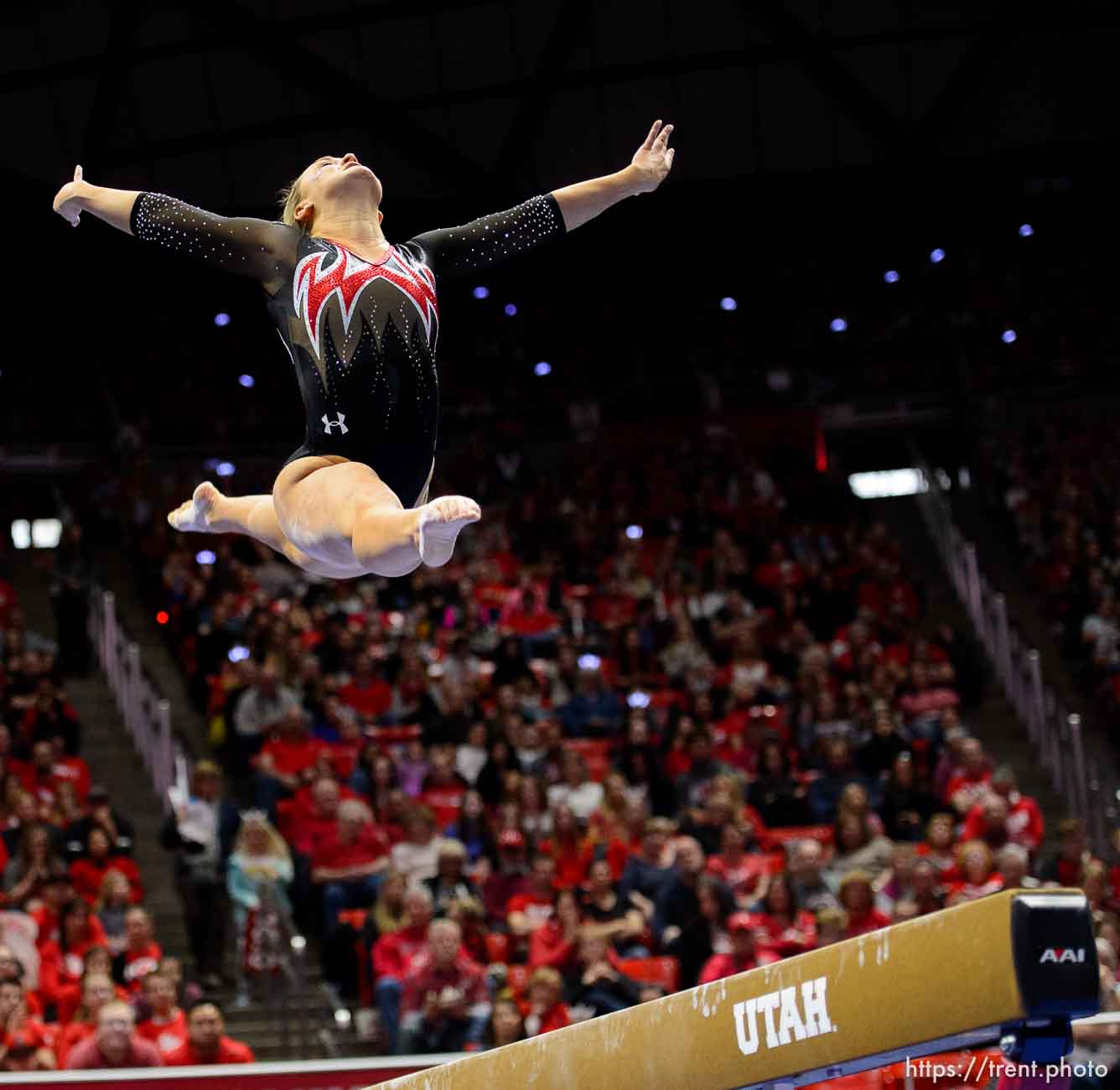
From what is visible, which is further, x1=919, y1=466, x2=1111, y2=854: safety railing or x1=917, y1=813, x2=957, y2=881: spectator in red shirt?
x1=919, y1=466, x2=1111, y2=854: safety railing

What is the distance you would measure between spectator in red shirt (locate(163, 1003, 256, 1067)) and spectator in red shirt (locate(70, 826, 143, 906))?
205 cm

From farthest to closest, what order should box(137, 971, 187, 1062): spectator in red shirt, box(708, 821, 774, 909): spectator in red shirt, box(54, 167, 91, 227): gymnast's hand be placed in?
box(708, 821, 774, 909): spectator in red shirt
box(137, 971, 187, 1062): spectator in red shirt
box(54, 167, 91, 227): gymnast's hand

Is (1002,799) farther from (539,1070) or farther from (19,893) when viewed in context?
(539,1070)

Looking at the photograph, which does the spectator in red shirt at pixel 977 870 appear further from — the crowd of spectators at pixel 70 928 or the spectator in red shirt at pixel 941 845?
the crowd of spectators at pixel 70 928

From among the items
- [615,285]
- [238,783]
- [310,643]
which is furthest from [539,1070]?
[615,285]

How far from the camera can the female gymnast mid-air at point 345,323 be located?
4.78 metres

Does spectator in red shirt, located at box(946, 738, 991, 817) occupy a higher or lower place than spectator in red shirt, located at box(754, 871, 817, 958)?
higher

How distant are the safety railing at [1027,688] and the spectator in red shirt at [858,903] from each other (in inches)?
116

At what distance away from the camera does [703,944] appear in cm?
903

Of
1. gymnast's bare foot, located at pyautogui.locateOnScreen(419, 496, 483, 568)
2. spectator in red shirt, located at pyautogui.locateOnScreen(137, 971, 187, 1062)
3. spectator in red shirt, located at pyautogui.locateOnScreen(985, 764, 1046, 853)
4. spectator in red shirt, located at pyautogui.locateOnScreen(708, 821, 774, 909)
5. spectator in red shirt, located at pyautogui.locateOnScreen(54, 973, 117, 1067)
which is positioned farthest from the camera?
spectator in red shirt, located at pyautogui.locateOnScreen(985, 764, 1046, 853)

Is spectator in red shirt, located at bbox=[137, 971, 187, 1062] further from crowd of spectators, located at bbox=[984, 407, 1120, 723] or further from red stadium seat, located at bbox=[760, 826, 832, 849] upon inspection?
crowd of spectators, located at bbox=[984, 407, 1120, 723]

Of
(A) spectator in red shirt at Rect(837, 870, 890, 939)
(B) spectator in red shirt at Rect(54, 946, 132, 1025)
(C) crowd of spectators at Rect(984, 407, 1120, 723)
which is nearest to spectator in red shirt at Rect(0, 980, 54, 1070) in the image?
(B) spectator in red shirt at Rect(54, 946, 132, 1025)

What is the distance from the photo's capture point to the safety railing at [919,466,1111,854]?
39.3 ft

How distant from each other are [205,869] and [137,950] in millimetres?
1064
